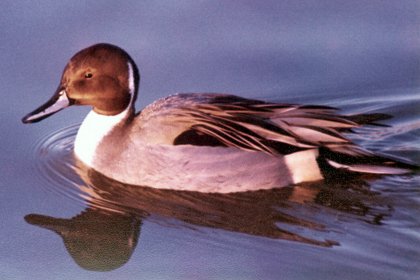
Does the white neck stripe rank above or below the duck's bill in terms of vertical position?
above

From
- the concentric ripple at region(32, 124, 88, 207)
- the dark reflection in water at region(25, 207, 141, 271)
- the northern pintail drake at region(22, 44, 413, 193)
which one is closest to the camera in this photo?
the dark reflection in water at region(25, 207, 141, 271)

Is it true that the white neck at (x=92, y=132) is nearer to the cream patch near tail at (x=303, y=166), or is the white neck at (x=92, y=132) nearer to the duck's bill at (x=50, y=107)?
the duck's bill at (x=50, y=107)

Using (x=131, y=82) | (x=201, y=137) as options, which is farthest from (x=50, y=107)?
(x=201, y=137)

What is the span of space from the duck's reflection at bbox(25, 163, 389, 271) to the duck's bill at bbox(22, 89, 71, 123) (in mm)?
490

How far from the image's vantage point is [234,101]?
5.91 metres

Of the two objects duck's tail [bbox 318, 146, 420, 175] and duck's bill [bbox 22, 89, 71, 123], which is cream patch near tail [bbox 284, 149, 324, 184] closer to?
duck's tail [bbox 318, 146, 420, 175]

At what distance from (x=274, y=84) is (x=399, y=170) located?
1.42 meters

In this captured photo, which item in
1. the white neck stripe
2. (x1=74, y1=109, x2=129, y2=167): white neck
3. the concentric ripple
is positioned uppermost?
the white neck stripe

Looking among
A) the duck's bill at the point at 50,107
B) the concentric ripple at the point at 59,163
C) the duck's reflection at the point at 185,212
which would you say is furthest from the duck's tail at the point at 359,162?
the duck's bill at the point at 50,107

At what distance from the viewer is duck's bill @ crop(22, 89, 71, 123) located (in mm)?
5910

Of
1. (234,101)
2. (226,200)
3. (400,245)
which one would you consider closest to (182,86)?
(234,101)

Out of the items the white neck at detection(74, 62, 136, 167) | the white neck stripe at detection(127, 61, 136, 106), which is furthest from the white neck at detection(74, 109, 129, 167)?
the white neck stripe at detection(127, 61, 136, 106)

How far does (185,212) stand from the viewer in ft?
18.0

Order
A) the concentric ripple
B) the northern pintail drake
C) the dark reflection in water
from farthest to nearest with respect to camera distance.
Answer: the concentric ripple < the northern pintail drake < the dark reflection in water
